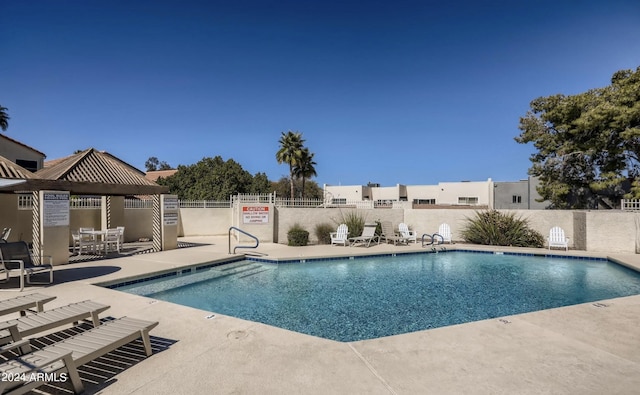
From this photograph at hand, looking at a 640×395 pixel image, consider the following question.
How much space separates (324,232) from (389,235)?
10.2 feet

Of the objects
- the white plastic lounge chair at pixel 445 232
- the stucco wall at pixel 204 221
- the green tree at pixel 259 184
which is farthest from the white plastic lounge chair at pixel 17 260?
the green tree at pixel 259 184

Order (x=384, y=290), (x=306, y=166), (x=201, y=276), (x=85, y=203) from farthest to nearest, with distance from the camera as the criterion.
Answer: (x=306, y=166) < (x=85, y=203) < (x=201, y=276) < (x=384, y=290)

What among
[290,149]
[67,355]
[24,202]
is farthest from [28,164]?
[67,355]

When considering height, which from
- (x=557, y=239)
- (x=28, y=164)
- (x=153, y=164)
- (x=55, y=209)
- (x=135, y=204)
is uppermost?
(x=153, y=164)

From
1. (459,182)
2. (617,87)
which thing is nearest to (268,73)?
(617,87)

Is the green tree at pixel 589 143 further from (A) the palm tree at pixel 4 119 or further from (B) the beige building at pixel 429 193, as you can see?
(A) the palm tree at pixel 4 119

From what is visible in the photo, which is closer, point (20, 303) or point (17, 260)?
point (20, 303)

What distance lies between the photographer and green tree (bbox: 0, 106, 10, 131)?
99.8 feet

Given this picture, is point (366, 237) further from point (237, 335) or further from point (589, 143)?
point (589, 143)

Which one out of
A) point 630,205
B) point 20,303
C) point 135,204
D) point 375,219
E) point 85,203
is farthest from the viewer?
point 375,219

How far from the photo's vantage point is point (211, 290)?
780 cm

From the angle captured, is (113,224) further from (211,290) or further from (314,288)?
(314,288)

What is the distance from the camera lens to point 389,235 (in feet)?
49.7

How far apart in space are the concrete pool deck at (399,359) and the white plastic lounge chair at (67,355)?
1.12ft
